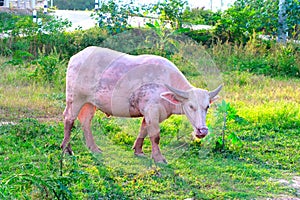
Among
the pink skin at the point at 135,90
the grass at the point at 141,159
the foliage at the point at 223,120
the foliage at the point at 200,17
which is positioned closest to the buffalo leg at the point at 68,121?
the pink skin at the point at 135,90

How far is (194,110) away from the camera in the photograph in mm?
5809

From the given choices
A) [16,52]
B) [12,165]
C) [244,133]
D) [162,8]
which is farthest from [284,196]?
[162,8]

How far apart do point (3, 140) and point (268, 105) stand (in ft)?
14.7

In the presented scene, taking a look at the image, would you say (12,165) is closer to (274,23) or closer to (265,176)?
(265,176)

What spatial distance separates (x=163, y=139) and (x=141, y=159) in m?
0.81

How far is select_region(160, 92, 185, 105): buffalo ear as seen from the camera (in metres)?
5.87

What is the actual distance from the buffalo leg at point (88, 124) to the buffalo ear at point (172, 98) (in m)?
1.18

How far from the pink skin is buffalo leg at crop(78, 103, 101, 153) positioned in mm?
197

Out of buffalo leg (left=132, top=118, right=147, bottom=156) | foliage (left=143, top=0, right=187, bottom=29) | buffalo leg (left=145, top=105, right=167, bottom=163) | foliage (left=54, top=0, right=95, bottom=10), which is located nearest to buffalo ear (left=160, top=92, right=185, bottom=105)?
buffalo leg (left=145, top=105, right=167, bottom=163)

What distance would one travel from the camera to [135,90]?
6113mm

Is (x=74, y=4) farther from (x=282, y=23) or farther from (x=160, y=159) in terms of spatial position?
(x=160, y=159)

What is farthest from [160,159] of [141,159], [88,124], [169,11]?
[169,11]

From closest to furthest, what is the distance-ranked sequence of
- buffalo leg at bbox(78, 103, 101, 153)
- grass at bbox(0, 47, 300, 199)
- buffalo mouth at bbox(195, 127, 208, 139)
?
grass at bbox(0, 47, 300, 199) → buffalo mouth at bbox(195, 127, 208, 139) → buffalo leg at bbox(78, 103, 101, 153)

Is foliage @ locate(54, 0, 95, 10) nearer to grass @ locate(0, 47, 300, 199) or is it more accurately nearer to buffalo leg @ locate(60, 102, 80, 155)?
grass @ locate(0, 47, 300, 199)
